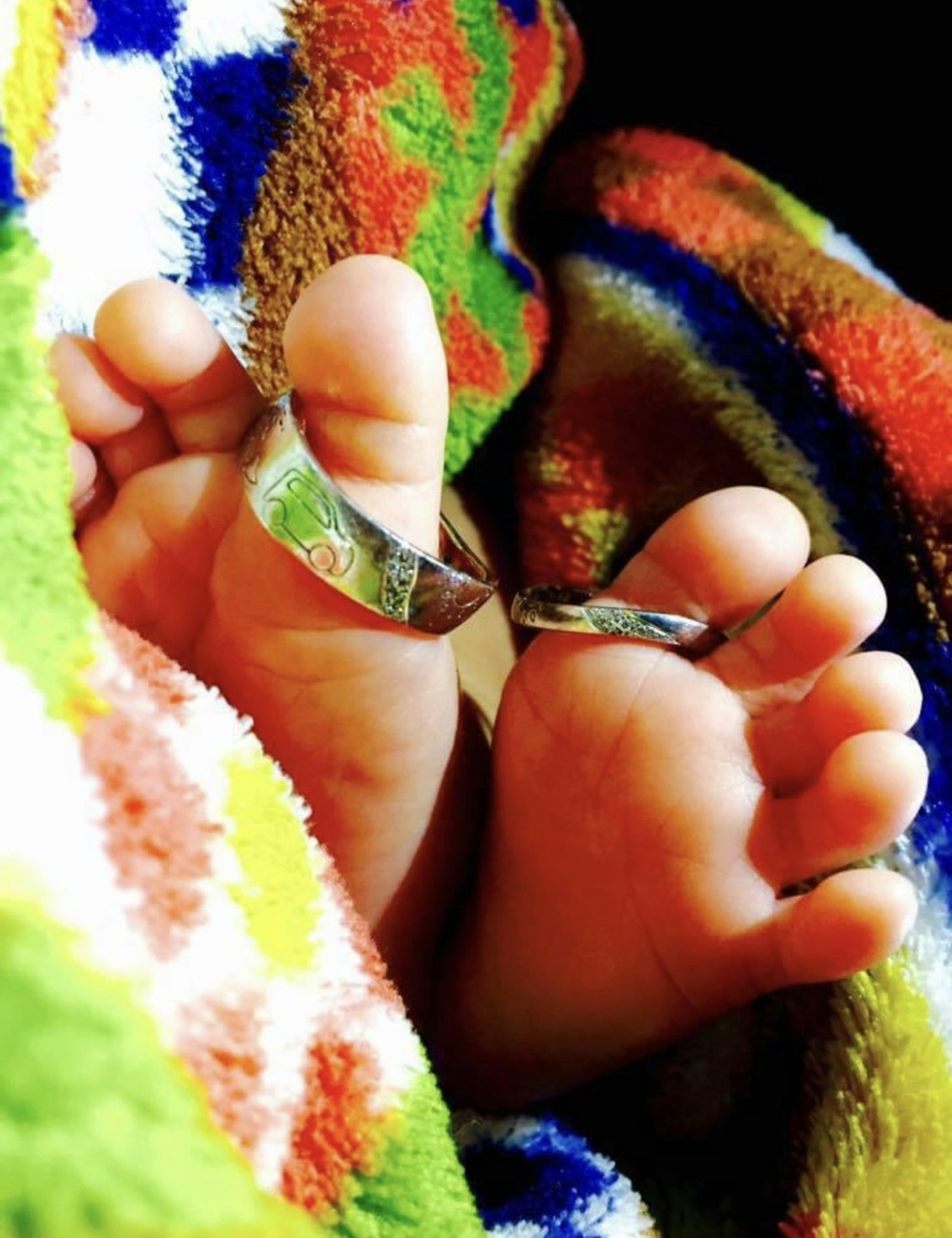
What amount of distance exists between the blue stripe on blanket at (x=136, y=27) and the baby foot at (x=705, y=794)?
10.3 inches

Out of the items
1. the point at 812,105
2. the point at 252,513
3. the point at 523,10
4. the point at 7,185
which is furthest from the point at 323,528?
the point at 812,105

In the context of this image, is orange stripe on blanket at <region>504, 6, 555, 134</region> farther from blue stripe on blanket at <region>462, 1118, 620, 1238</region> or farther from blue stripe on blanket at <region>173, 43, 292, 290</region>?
blue stripe on blanket at <region>462, 1118, 620, 1238</region>

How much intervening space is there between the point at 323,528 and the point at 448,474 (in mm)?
252

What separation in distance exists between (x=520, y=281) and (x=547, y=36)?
13 centimetres

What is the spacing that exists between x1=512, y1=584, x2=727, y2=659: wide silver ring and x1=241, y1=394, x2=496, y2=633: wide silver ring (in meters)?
0.08

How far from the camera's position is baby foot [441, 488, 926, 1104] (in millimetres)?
479

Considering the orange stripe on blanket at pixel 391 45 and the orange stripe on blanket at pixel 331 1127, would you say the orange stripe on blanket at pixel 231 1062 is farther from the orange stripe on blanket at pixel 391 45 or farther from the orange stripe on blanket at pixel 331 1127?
the orange stripe on blanket at pixel 391 45

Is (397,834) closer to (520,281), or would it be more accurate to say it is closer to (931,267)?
(520,281)

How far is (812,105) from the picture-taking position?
74cm

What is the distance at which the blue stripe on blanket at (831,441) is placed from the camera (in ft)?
1.83

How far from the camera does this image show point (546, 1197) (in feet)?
1.67

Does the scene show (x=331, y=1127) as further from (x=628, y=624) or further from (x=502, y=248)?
(x=502, y=248)

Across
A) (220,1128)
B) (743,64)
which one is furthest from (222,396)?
(743,64)

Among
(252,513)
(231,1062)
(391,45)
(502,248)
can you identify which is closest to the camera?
(231,1062)
